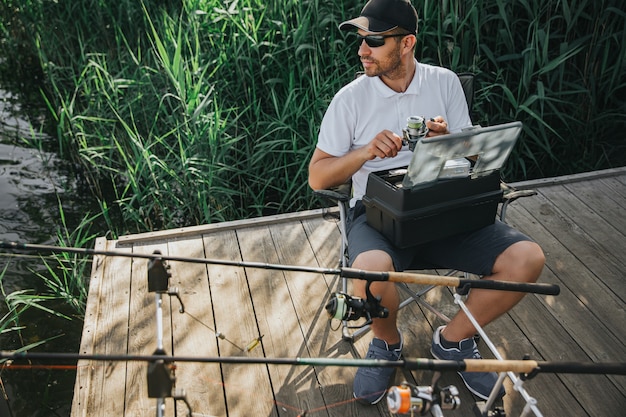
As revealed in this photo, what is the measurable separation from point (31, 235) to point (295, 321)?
74.4 inches

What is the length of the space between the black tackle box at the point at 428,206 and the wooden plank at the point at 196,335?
0.75 metres

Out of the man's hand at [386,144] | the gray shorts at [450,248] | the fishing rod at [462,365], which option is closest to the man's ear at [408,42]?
the man's hand at [386,144]

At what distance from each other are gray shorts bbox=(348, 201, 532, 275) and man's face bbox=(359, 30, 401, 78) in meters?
0.52

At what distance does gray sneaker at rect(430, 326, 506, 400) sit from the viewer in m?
2.04

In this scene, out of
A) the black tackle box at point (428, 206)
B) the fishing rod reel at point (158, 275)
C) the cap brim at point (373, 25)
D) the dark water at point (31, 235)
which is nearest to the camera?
the fishing rod reel at point (158, 275)

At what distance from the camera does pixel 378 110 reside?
7.27 feet

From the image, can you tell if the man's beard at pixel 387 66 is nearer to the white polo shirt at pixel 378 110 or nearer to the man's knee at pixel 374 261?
the white polo shirt at pixel 378 110

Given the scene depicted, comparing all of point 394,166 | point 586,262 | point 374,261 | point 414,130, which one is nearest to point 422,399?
point 374,261

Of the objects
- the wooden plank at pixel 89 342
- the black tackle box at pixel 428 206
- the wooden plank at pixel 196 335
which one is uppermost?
the black tackle box at pixel 428 206

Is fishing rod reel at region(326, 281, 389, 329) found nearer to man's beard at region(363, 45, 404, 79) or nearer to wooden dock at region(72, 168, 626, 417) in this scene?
wooden dock at region(72, 168, 626, 417)

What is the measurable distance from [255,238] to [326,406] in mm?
1020

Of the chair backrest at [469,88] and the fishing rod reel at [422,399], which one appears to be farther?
the chair backrest at [469,88]

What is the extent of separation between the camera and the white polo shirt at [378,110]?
2.19 m

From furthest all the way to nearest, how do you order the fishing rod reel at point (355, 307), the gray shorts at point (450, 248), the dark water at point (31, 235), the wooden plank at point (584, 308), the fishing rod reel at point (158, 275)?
1. the dark water at point (31, 235)
2. the wooden plank at point (584, 308)
3. the gray shorts at point (450, 248)
4. the fishing rod reel at point (355, 307)
5. the fishing rod reel at point (158, 275)
